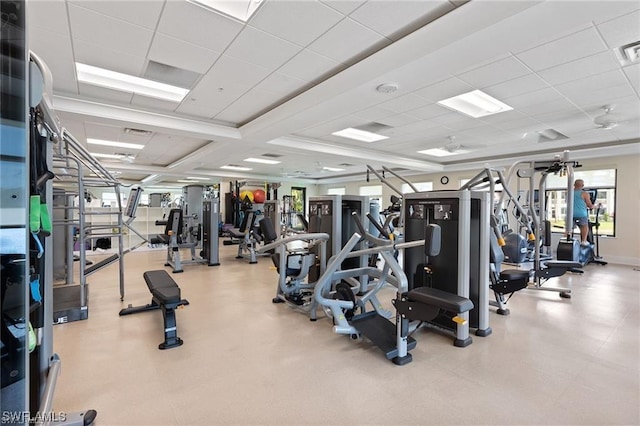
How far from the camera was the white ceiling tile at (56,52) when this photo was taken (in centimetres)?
272

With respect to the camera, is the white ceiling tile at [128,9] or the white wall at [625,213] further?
the white wall at [625,213]

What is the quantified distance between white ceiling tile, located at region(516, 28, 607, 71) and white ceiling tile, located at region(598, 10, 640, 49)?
0.19 feet

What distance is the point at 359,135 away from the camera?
6488 millimetres

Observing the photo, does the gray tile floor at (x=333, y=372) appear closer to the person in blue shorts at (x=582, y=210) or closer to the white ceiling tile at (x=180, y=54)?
the white ceiling tile at (x=180, y=54)

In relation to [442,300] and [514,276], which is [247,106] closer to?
[442,300]

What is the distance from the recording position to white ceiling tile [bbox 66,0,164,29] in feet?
7.59

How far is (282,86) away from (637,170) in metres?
8.40

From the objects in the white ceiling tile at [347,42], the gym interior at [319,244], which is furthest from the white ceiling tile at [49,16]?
the white ceiling tile at [347,42]

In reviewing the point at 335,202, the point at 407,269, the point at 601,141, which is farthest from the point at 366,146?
the point at 601,141

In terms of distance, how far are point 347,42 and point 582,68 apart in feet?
8.49

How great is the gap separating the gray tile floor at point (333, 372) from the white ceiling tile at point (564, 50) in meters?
2.79

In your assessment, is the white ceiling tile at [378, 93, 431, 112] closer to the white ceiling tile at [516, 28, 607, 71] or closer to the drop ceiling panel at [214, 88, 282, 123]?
the white ceiling tile at [516, 28, 607, 71]

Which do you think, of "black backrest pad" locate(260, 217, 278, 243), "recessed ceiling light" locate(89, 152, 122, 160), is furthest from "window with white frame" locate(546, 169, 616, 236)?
"recessed ceiling light" locate(89, 152, 122, 160)

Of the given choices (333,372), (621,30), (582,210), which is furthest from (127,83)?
(582,210)
